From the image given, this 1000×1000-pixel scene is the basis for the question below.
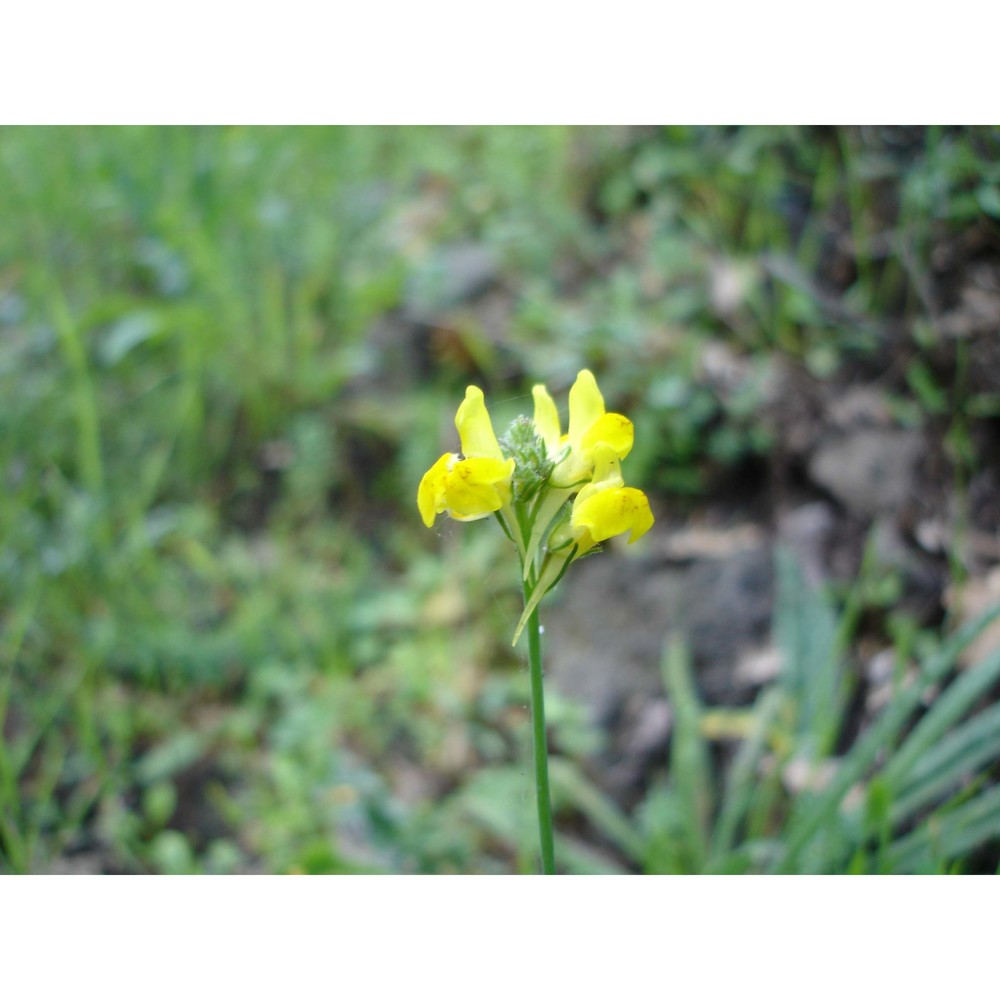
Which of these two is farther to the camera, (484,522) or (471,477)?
(484,522)

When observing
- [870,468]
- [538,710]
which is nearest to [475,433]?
[538,710]

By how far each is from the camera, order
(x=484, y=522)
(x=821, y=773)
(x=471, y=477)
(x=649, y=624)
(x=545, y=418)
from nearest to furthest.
A: (x=471, y=477)
(x=545, y=418)
(x=821, y=773)
(x=649, y=624)
(x=484, y=522)

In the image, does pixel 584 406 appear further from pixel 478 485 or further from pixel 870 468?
pixel 870 468

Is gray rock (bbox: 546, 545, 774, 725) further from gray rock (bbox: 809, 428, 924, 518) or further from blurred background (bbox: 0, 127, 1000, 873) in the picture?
gray rock (bbox: 809, 428, 924, 518)

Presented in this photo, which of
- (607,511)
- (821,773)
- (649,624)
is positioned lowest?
(821,773)

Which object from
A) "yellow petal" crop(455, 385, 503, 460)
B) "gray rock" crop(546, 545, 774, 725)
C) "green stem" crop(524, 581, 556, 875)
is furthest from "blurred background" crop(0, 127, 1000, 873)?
"yellow petal" crop(455, 385, 503, 460)
